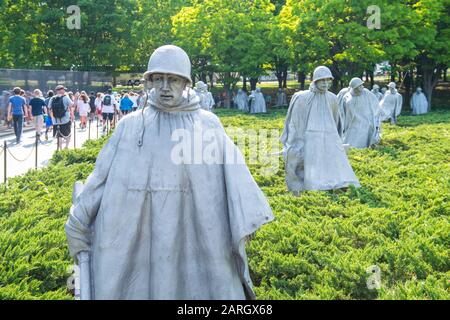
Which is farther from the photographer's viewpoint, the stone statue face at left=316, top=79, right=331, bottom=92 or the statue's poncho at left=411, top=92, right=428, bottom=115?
the statue's poncho at left=411, top=92, right=428, bottom=115

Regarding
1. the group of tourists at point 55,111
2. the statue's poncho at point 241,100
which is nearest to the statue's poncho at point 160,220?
the group of tourists at point 55,111

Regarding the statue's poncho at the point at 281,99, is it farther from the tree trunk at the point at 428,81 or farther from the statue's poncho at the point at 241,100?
the tree trunk at the point at 428,81

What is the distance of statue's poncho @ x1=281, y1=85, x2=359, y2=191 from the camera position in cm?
985

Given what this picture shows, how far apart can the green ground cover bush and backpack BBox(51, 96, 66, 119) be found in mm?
4050

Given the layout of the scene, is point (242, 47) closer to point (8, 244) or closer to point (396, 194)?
point (396, 194)

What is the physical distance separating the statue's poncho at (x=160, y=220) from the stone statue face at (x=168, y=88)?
9cm

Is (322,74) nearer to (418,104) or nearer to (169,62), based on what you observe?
(169,62)

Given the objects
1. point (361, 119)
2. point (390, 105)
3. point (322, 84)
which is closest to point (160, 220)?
point (322, 84)

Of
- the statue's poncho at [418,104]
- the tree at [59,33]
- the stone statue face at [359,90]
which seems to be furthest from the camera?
the tree at [59,33]

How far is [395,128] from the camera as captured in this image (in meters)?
22.6

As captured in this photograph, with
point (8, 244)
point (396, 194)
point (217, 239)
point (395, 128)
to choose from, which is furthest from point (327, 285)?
point (395, 128)

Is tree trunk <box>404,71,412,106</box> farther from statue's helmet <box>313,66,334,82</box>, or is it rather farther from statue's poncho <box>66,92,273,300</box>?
statue's poncho <box>66,92,273,300</box>

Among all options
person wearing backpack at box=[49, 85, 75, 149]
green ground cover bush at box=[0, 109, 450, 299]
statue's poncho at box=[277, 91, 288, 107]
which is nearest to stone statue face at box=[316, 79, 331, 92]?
green ground cover bush at box=[0, 109, 450, 299]

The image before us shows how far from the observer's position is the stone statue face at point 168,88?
3.97 m
